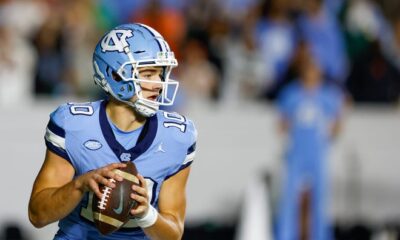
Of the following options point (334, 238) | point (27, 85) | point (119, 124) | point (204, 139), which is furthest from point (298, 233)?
point (119, 124)

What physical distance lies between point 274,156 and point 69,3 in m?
2.47

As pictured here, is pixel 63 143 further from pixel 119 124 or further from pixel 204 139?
pixel 204 139

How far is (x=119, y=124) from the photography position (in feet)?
16.7

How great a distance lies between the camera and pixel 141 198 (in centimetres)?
466

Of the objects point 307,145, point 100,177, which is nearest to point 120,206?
point 100,177

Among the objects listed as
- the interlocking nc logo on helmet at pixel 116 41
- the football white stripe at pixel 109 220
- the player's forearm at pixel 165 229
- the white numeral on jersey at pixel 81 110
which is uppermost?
the interlocking nc logo on helmet at pixel 116 41

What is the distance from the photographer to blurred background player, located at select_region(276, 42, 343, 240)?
10773mm

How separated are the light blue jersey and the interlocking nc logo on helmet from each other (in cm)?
26

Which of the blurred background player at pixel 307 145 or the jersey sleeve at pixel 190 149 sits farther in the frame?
the blurred background player at pixel 307 145

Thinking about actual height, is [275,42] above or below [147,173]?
below

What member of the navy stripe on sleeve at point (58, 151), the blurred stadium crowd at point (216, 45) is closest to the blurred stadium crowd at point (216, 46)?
the blurred stadium crowd at point (216, 45)

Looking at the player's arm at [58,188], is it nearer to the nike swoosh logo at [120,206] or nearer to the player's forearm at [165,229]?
the nike swoosh logo at [120,206]

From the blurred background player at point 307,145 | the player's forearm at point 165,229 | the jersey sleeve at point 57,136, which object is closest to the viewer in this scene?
the player's forearm at point 165,229

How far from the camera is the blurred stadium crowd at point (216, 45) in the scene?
11.6 metres
